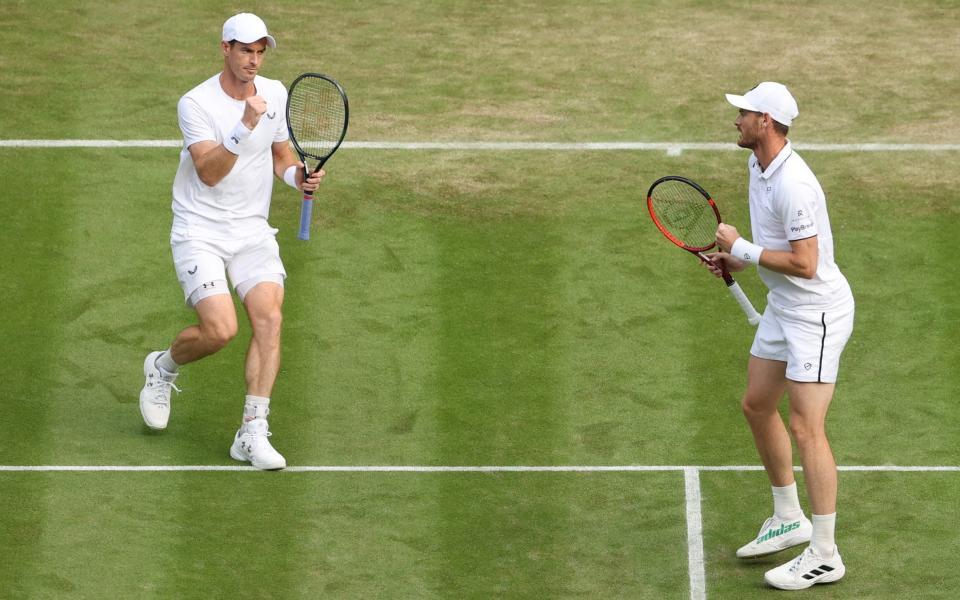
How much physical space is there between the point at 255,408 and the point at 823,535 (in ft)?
10.4

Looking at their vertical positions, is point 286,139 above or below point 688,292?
above

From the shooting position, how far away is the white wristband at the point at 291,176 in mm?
9922

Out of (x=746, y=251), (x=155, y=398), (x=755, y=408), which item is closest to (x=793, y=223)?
(x=746, y=251)

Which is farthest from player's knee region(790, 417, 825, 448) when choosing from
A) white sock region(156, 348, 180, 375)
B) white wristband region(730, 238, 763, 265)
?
white sock region(156, 348, 180, 375)

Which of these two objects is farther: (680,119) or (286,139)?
(680,119)

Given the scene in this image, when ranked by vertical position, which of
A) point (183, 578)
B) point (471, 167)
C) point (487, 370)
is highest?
point (471, 167)

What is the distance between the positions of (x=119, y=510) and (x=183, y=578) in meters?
→ 0.83

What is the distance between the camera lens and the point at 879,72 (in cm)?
1534

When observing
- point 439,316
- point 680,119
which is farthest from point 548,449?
point 680,119

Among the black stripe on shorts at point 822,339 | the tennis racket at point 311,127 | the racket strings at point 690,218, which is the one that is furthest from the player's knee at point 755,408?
the tennis racket at point 311,127

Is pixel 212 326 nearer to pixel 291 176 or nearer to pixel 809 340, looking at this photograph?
pixel 291 176

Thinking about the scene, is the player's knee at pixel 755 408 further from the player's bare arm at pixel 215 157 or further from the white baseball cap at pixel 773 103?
the player's bare arm at pixel 215 157

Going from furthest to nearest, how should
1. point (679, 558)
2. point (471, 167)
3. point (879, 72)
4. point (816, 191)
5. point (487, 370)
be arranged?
1. point (879, 72)
2. point (471, 167)
3. point (487, 370)
4. point (679, 558)
5. point (816, 191)

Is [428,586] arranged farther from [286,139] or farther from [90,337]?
[90,337]
